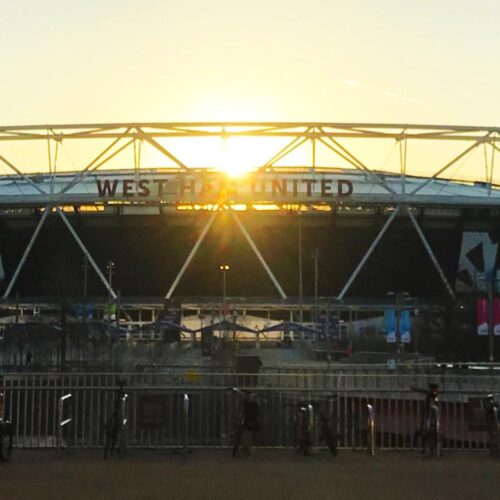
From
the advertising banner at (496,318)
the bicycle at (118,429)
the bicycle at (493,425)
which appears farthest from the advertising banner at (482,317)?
the bicycle at (118,429)

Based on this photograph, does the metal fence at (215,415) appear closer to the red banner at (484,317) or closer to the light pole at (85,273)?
the red banner at (484,317)

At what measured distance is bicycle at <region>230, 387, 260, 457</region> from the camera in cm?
1526

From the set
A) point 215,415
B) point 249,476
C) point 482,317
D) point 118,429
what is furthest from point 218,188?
point 249,476

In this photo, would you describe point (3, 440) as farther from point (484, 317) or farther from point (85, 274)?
point (85, 274)

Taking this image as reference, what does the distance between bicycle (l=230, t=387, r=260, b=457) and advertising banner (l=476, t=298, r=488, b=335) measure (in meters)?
40.7

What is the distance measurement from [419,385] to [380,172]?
62.5 m

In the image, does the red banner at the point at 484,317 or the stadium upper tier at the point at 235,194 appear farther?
the stadium upper tier at the point at 235,194

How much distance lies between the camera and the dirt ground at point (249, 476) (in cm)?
1150

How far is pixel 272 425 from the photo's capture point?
1734cm

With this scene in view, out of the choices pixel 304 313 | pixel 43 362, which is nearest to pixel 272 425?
pixel 43 362

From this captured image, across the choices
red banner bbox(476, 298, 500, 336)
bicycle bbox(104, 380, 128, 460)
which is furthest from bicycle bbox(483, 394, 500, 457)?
red banner bbox(476, 298, 500, 336)

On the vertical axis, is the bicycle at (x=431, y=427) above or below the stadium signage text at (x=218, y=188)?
below

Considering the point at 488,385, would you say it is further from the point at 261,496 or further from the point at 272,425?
the point at 261,496

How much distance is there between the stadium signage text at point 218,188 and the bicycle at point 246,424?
1930 inches
